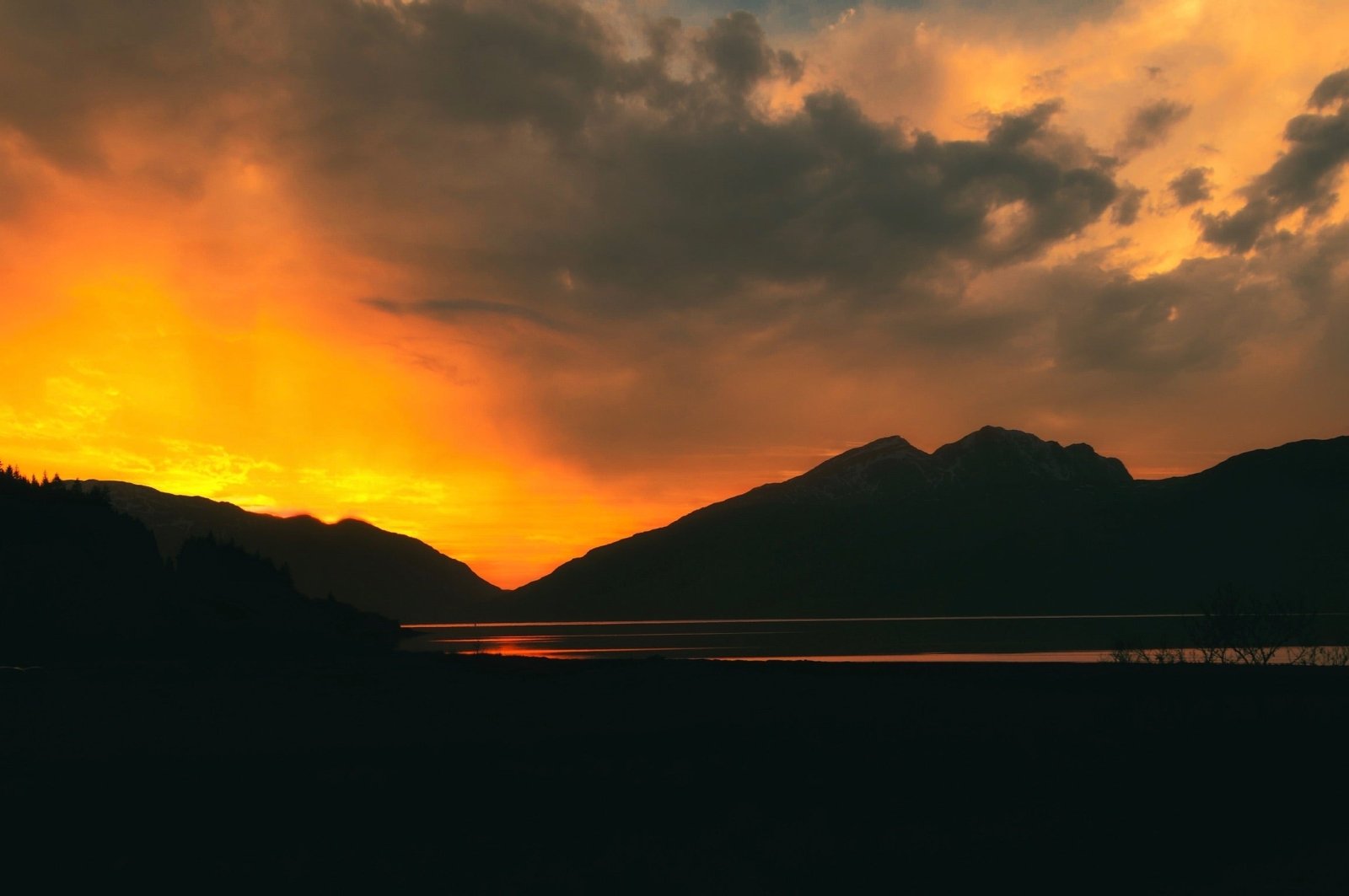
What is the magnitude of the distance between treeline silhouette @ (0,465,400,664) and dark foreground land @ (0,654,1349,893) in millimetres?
54012

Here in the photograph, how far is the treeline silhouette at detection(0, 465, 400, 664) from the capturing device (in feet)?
305

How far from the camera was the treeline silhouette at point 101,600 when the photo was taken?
305ft

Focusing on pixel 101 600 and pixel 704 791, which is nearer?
pixel 704 791

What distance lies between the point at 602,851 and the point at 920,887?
17.7ft

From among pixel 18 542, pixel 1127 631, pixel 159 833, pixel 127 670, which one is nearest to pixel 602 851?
pixel 159 833

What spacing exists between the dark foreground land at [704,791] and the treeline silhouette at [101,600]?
5401cm

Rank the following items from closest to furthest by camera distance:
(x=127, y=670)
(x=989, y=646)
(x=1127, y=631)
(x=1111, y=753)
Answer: (x=1111, y=753)
(x=127, y=670)
(x=989, y=646)
(x=1127, y=631)

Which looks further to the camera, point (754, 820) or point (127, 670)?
point (127, 670)

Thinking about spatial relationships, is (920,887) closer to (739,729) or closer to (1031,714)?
(739,729)

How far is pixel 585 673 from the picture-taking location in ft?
197

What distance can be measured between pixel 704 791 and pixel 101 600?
310 ft

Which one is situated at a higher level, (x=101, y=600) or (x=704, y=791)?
(x=101, y=600)

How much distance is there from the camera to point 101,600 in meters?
101

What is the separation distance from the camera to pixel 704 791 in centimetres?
2366
